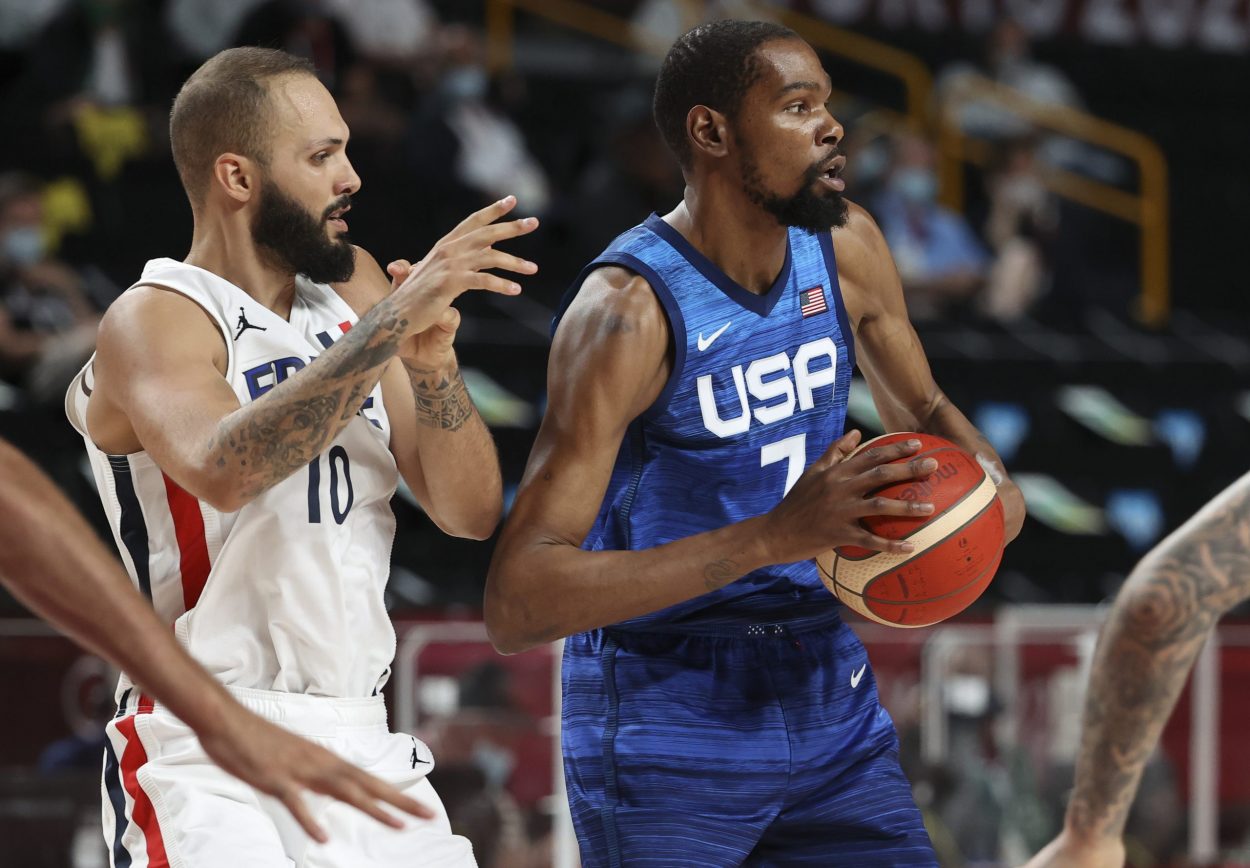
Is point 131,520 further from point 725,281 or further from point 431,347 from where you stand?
point 725,281

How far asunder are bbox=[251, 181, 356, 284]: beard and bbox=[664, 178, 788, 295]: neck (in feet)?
2.56

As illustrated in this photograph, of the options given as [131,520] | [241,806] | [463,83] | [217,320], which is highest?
[217,320]

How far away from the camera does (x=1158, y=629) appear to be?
2615 millimetres

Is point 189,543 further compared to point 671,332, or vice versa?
point 671,332

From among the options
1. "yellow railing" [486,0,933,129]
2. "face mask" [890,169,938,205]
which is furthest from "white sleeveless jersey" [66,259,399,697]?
"yellow railing" [486,0,933,129]

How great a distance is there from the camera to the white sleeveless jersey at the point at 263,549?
11.9ft

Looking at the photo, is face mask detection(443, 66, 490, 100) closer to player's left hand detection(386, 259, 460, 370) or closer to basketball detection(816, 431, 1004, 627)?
player's left hand detection(386, 259, 460, 370)

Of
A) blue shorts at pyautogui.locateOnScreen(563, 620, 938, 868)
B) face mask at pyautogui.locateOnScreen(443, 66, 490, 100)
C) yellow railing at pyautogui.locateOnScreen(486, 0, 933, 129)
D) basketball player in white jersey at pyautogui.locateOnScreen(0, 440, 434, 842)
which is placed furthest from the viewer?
yellow railing at pyautogui.locateOnScreen(486, 0, 933, 129)

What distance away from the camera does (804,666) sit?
394cm

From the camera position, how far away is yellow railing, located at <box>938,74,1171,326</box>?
13938 millimetres

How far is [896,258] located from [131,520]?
911 centimetres

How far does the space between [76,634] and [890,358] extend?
2607 mm

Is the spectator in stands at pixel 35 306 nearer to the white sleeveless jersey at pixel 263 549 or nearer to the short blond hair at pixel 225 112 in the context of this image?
the short blond hair at pixel 225 112

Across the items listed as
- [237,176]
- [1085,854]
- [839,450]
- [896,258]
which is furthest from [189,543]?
[896,258]
